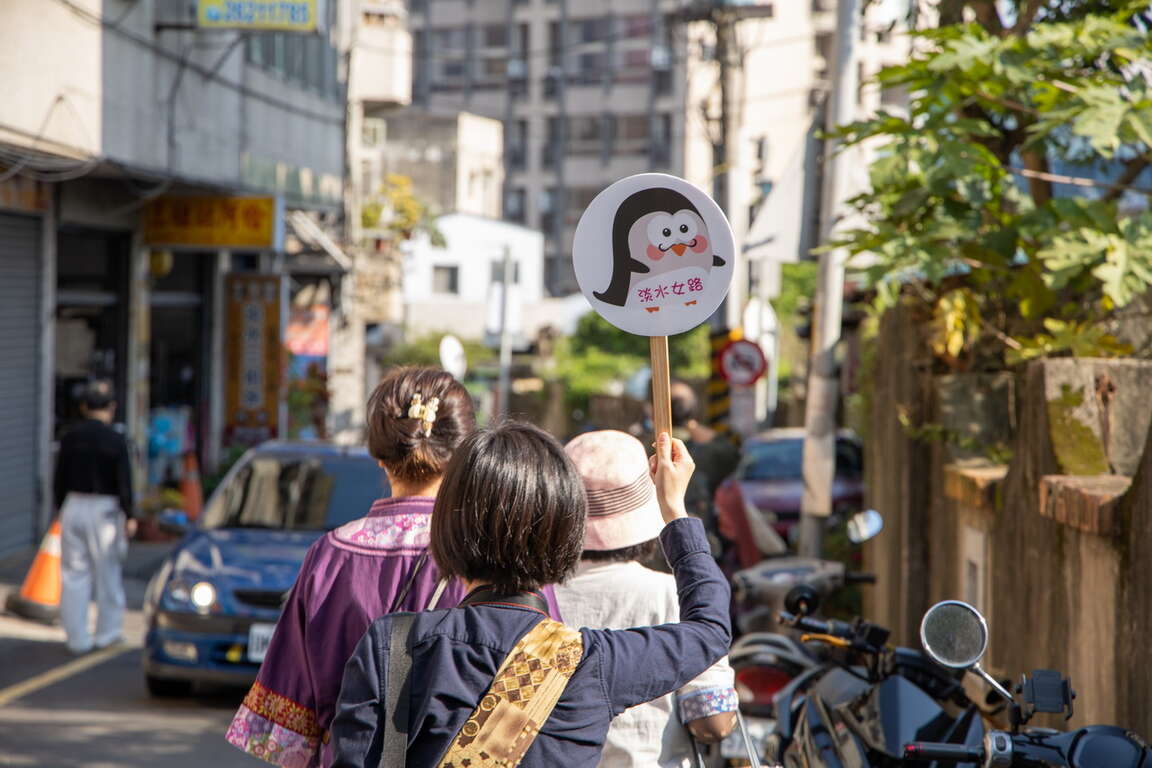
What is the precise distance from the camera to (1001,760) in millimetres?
3062

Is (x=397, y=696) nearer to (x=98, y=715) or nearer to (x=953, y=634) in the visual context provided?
(x=953, y=634)

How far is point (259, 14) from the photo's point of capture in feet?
46.6

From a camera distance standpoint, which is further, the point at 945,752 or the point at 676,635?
the point at 945,752

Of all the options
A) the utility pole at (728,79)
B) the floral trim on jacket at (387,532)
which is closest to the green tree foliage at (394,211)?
the utility pole at (728,79)

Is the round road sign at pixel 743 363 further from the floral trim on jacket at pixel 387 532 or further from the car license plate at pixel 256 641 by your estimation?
the floral trim on jacket at pixel 387 532

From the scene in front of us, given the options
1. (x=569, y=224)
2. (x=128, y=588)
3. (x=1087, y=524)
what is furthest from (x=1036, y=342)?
(x=569, y=224)

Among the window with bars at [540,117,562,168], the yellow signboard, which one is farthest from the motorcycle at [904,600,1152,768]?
the window with bars at [540,117,562,168]

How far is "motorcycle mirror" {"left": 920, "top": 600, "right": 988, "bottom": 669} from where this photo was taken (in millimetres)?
3266

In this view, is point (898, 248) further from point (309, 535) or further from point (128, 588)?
point (128, 588)

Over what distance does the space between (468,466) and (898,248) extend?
460cm

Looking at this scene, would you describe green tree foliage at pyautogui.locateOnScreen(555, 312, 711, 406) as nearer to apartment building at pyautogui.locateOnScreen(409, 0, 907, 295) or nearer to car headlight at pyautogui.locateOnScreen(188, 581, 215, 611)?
apartment building at pyautogui.locateOnScreen(409, 0, 907, 295)

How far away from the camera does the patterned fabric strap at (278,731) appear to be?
10.9 feet

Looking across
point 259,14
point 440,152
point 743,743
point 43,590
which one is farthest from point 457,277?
point 743,743

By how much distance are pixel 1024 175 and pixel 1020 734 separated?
14.8ft
